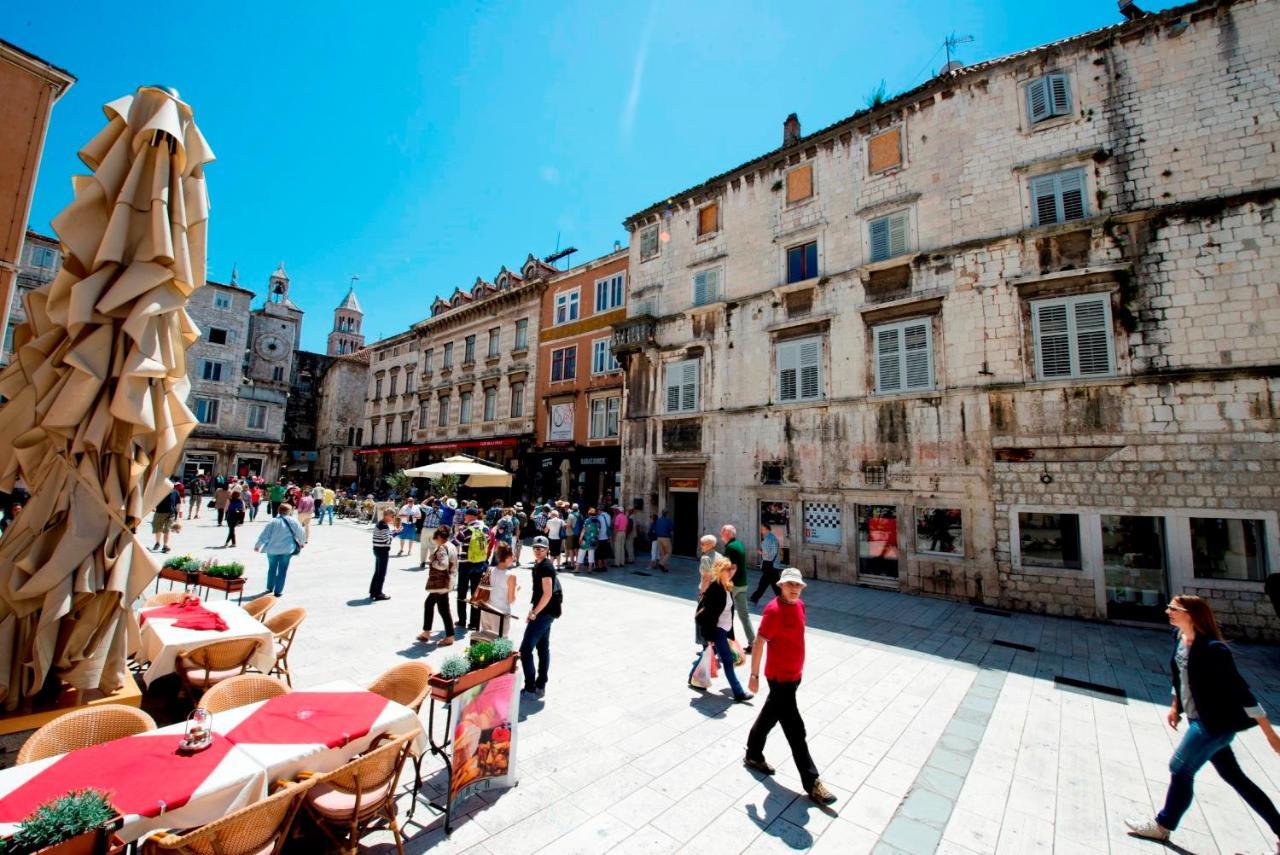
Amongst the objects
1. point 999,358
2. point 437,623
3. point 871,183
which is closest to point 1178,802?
point 437,623

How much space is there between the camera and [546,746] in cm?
509

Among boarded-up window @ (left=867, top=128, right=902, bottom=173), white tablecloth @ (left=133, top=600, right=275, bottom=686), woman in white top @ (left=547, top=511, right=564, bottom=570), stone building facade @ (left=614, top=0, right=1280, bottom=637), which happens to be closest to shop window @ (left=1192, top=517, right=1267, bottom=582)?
stone building facade @ (left=614, top=0, right=1280, bottom=637)

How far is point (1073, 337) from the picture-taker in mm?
11812

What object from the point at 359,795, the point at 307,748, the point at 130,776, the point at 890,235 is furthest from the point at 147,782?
the point at 890,235

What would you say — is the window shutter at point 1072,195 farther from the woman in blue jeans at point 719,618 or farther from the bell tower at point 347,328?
the bell tower at point 347,328

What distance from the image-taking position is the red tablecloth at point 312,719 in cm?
331

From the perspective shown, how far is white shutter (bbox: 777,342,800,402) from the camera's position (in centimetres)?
1597

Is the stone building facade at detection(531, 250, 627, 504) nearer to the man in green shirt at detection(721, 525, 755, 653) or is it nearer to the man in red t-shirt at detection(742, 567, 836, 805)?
the man in green shirt at detection(721, 525, 755, 653)

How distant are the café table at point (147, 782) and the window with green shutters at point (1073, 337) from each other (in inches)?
600

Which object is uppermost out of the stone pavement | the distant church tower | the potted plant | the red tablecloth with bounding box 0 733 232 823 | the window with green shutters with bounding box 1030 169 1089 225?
the distant church tower

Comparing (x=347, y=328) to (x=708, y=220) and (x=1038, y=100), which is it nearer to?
(x=708, y=220)

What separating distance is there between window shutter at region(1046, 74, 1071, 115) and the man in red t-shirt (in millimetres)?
15288

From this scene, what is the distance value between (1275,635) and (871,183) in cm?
1372

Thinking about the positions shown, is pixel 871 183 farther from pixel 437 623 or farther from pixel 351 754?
pixel 351 754
